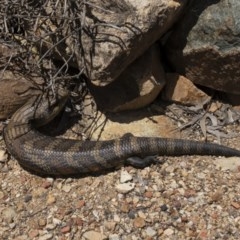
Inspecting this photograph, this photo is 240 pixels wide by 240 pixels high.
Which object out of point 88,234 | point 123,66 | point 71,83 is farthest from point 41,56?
point 88,234

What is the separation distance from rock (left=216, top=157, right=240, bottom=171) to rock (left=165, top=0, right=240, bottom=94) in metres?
0.83

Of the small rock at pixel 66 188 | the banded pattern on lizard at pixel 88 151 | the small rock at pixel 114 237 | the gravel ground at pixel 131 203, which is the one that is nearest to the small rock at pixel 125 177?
the gravel ground at pixel 131 203

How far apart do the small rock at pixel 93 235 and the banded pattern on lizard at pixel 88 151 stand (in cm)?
80

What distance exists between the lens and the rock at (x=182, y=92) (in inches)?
237

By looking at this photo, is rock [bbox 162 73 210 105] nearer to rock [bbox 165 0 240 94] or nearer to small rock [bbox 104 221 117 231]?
rock [bbox 165 0 240 94]

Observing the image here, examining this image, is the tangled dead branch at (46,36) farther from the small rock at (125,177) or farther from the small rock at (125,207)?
the small rock at (125,207)

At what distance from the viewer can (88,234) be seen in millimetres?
5004

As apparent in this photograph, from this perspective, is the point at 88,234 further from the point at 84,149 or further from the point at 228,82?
the point at 228,82

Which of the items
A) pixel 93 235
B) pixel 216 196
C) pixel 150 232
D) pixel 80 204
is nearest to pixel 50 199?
pixel 80 204

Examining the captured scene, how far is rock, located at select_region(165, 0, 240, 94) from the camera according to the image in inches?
213

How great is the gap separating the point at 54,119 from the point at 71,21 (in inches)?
50.9

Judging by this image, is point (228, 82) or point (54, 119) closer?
point (228, 82)

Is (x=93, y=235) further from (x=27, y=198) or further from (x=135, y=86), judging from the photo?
(x=135, y=86)

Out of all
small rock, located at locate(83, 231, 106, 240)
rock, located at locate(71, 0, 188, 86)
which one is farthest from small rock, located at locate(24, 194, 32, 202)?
rock, located at locate(71, 0, 188, 86)
